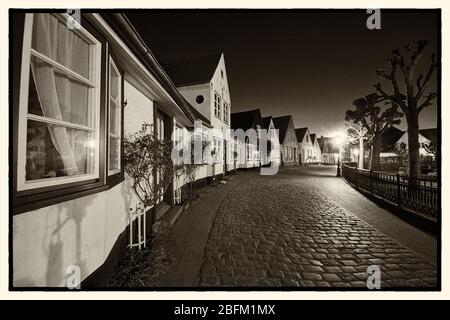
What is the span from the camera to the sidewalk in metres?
2.68

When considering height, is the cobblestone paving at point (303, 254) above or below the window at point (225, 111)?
below

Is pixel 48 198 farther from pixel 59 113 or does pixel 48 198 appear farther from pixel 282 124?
pixel 282 124

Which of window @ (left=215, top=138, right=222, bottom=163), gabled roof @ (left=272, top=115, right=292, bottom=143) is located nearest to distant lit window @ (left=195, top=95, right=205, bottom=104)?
window @ (left=215, top=138, right=222, bottom=163)

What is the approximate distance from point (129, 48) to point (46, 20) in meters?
0.93

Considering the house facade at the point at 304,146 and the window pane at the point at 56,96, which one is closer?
the window pane at the point at 56,96

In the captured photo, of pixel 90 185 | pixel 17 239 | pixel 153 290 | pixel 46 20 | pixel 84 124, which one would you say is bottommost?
pixel 153 290

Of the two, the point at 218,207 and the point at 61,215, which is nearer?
the point at 61,215

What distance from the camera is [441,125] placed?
278 centimetres

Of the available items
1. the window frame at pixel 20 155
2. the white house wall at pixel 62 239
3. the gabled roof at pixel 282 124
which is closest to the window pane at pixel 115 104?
the window frame at pixel 20 155

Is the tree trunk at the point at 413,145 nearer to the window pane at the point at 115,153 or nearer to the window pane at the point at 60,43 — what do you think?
the window pane at the point at 115,153

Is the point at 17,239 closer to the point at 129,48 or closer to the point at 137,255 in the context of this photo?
the point at 137,255

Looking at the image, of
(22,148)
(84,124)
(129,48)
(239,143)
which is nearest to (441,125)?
(129,48)

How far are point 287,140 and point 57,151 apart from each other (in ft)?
102

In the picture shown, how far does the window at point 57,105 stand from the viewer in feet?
5.34
